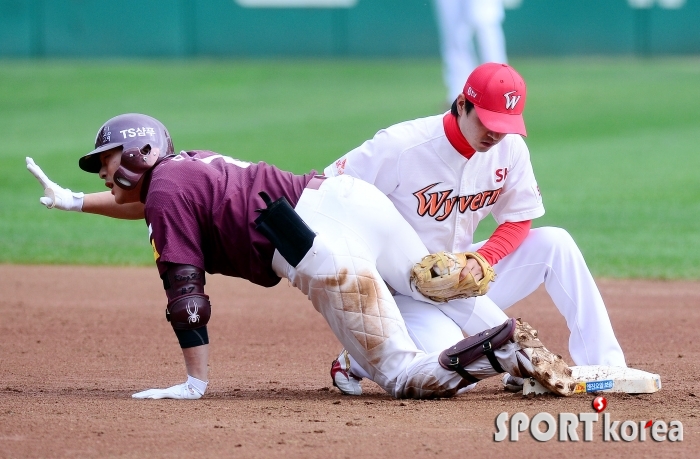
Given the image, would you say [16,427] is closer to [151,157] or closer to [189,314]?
[189,314]

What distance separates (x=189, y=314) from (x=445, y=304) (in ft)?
3.57

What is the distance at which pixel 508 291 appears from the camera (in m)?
4.30

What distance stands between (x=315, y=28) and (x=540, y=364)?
842 inches

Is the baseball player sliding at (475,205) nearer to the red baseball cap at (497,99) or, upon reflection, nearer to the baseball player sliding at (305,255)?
the red baseball cap at (497,99)

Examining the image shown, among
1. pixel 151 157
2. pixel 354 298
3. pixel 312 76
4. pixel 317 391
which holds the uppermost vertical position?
pixel 151 157

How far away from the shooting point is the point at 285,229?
3738mm

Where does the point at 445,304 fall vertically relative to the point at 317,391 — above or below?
above

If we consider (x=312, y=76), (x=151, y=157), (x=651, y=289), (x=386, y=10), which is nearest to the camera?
(x=151, y=157)

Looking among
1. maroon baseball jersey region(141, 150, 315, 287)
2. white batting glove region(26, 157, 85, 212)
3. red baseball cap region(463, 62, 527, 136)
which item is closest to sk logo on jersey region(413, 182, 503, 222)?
red baseball cap region(463, 62, 527, 136)

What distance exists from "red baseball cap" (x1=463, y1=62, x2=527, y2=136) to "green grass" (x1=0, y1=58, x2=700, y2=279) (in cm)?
414

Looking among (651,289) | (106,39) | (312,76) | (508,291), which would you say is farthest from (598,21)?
(508,291)

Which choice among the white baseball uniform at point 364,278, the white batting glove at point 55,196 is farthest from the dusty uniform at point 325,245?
the white batting glove at point 55,196

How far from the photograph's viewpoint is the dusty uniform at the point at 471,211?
160 inches

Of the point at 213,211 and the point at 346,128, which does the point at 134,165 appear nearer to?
the point at 213,211
